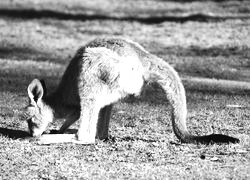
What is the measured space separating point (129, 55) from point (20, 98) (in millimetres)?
3240

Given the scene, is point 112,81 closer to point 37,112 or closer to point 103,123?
point 103,123

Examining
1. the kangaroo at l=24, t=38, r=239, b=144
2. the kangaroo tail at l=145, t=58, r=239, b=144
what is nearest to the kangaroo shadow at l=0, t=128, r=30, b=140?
the kangaroo at l=24, t=38, r=239, b=144

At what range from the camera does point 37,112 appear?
22.6 ft

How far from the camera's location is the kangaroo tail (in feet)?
20.0

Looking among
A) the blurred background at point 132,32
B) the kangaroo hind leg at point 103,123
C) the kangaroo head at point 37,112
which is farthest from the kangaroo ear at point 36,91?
the blurred background at point 132,32

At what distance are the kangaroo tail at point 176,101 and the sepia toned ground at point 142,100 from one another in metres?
0.11

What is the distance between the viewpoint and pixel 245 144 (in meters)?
6.29

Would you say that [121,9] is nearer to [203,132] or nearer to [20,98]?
[20,98]

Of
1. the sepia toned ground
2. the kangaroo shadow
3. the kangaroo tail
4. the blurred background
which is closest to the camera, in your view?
the sepia toned ground

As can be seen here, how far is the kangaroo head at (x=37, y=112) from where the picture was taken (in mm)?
6855

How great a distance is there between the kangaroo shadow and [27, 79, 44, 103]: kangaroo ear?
45 cm

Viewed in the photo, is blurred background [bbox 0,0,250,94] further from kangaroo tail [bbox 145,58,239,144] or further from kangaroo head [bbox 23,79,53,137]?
kangaroo tail [bbox 145,58,239,144]

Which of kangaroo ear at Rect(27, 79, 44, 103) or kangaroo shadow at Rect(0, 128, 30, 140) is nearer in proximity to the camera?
kangaroo ear at Rect(27, 79, 44, 103)

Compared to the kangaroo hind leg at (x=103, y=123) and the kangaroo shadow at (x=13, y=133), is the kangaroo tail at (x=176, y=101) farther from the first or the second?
the kangaroo shadow at (x=13, y=133)
